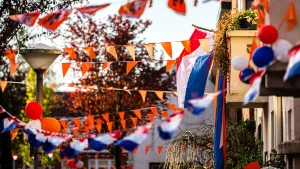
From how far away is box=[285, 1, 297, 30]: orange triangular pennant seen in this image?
12.2 meters

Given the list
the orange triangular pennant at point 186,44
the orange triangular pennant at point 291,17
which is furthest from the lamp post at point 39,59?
Answer: the orange triangular pennant at point 291,17

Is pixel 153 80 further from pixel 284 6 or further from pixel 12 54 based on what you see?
pixel 284 6

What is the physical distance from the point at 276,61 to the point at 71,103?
3998cm

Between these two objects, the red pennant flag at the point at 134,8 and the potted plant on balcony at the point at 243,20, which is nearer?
the red pennant flag at the point at 134,8

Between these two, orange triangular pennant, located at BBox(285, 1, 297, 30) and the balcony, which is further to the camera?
the balcony

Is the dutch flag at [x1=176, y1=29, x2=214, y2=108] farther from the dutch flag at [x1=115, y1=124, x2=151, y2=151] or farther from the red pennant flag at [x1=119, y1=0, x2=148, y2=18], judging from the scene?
the dutch flag at [x1=115, y1=124, x2=151, y2=151]

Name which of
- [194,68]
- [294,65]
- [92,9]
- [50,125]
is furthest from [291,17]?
[194,68]

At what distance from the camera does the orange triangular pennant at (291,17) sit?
12156mm

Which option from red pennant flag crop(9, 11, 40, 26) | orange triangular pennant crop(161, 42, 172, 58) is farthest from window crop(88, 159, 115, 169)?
red pennant flag crop(9, 11, 40, 26)

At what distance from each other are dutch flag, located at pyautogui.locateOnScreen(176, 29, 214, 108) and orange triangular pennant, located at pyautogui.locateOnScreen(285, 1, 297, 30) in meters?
8.79

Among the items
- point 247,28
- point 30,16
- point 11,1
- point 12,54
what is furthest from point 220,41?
point 11,1

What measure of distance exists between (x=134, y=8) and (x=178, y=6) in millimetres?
669

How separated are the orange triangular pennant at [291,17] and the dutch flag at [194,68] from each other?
8793mm

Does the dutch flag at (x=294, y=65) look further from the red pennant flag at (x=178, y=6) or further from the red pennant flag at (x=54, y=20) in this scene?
the red pennant flag at (x=54, y=20)
